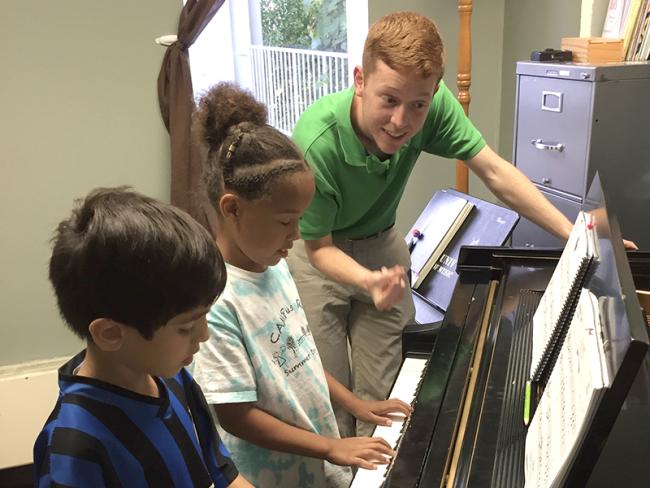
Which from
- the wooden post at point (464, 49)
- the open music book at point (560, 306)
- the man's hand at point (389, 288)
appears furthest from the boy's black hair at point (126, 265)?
the wooden post at point (464, 49)

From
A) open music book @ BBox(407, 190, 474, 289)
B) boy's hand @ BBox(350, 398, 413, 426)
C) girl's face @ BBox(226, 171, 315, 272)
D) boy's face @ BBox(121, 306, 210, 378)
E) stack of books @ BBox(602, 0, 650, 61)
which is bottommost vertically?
open music book @ BBox(407, 190, 474, 289)

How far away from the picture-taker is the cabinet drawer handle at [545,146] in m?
2.13

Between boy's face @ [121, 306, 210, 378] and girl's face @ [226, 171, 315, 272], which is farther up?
girl's face @ [226, 171, 315, 272]

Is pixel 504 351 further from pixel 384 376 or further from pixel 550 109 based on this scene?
pixel 550 109

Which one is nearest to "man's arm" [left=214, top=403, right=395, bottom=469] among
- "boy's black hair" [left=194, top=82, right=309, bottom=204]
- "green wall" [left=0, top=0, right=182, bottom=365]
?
"boy's black hair" [left=194, top=82, right=309, bottom=204]

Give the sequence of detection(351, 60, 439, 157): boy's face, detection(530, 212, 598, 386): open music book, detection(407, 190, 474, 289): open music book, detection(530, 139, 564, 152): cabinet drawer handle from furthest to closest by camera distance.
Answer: detection(407, 190, 474, 289): open music book
detection(530, 139, 564, 152): cabinet drawer handle
detection(351, 60, 439, 157): boy's face
detection(530, 212, 598, 386): open music book

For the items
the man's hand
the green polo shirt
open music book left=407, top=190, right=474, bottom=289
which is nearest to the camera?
the man's hand

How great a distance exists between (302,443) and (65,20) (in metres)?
2.01

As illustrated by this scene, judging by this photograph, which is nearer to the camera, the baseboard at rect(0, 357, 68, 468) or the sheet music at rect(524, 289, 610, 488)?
the sheet music at rect(524, 289, 610, 488)

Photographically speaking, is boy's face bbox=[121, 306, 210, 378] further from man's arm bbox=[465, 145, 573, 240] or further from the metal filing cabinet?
the metal filing cabinet

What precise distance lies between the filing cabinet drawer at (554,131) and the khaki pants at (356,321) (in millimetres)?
712

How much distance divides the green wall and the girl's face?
5.69ft

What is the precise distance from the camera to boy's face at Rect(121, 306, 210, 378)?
77 cm

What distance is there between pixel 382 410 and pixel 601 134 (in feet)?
4.12
